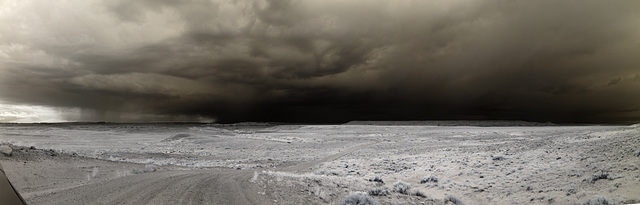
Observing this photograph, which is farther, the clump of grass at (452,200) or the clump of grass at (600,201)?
the clump of grass at (452,200)

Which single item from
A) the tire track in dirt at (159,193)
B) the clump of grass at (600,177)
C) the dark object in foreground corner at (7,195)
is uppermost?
the dark object in foreground corner at (7,195)

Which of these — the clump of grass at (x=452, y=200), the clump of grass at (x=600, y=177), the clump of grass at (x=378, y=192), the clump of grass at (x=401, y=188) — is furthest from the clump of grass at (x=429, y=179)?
the clump of grass at (x=600, y=177)

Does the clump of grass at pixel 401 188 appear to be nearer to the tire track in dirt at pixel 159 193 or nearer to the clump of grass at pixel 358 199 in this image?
the clump of grass at pixel 358 199

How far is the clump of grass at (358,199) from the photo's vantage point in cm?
453

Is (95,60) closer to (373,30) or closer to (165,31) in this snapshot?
(165,31)

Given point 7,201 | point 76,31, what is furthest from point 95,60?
point 7,201

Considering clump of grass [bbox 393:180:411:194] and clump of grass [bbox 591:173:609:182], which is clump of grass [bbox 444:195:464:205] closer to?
clump of grass [bbox 393:180:411:194]

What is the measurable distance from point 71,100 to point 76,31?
1.28m

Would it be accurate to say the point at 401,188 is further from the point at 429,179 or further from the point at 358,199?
the point at 429,179

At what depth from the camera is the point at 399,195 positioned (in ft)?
16.7

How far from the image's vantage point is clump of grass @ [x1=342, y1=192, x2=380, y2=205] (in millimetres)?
4531

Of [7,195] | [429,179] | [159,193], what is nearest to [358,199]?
[429,179]

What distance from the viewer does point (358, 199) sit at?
4625 mm

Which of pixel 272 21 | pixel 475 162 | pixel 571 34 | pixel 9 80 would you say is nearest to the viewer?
pixel 9 80
